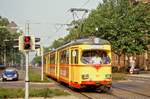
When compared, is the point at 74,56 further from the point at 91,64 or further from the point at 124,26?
the point at 124,26

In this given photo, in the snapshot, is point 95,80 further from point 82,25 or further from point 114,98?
point 82,25

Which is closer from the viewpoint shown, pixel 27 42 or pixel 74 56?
pixel 27 42

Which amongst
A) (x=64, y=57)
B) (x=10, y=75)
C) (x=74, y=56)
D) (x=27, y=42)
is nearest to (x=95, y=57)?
(x=74, y=56)

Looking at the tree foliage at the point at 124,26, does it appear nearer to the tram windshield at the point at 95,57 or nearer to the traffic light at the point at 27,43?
the tram windshield at the point at 95,57

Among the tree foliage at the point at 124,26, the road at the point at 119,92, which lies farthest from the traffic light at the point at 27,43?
the tree foliage at the point at 124,26

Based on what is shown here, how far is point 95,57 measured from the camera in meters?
29.1

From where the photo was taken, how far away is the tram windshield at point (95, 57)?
2902 centimetres

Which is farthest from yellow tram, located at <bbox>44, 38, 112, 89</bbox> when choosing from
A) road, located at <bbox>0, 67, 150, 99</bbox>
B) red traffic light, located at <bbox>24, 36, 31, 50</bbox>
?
red traffic light, located at <bbox>24, 36, 31, 50</bbox>

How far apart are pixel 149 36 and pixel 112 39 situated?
565cm

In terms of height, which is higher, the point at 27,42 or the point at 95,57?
the point at 27,42

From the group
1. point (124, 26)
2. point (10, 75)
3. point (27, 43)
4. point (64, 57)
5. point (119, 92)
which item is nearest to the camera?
point (27, 43)

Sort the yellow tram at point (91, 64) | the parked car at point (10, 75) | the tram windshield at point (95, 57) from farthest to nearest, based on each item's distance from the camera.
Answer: the parked car at point (10, 75)
the tram windshield at point (95, 57)
the yellow tram at point (91, 64)

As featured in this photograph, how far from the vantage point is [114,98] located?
25203mm

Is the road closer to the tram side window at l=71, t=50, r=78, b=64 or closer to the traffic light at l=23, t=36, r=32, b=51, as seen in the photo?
the tram side window at l=71, t=50, r=78, b=64
